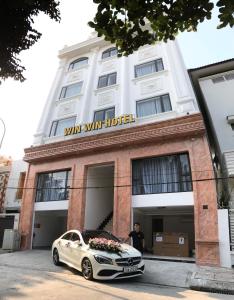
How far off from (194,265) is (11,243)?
33.1ft

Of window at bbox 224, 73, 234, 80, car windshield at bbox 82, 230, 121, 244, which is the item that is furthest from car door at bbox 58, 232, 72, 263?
window at bbox 224, 73, 234, 80

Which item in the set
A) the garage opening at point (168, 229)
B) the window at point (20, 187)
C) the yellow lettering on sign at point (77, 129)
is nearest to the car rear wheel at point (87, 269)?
the garage opening at point (168, 229)

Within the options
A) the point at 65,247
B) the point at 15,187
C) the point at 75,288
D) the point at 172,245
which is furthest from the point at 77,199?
the point at 75,288

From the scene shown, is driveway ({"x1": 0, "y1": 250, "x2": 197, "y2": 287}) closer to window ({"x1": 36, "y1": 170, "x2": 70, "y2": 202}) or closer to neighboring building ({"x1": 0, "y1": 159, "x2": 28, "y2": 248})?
window ({"x1": 36, "y1": 170, "x2": 70, "y2": 202})

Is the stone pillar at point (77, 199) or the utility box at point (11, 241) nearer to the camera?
the stone pillar at point (77, 199)

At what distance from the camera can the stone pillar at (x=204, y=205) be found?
1173cm

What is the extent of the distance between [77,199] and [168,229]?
6.15 meters

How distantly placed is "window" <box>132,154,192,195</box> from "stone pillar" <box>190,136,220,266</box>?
65cm

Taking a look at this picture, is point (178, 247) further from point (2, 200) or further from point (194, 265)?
point (2, 200)

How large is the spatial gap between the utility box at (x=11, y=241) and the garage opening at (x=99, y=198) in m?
4.15

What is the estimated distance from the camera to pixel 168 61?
17875 millimetres

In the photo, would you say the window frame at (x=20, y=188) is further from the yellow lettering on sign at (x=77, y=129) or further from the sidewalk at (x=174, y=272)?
the sidewalk at (x=174, y=272)

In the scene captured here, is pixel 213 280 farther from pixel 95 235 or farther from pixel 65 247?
pixel 65 247

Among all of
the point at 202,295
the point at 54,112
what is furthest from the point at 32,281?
the point at 54,112
